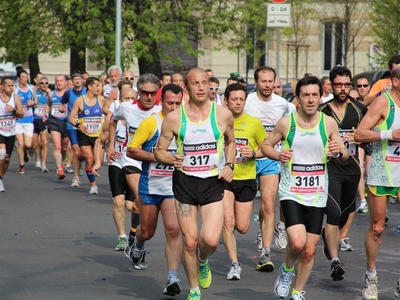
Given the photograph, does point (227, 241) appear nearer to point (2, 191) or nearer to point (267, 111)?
point (267, 111)

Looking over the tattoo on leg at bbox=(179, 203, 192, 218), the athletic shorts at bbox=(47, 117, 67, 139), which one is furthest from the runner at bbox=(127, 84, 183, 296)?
the athletic shorts at bbox=(47, 117, 67, 139)

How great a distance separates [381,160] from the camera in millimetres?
8570

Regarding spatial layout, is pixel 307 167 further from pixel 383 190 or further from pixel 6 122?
pixel 6 122

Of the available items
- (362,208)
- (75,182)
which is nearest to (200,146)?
(362,208)

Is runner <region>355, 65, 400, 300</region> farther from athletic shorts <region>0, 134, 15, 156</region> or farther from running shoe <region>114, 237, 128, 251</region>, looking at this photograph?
athletic shorts <region>0, 134, 15, 156</region>

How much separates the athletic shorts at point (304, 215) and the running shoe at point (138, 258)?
2172 millimetres

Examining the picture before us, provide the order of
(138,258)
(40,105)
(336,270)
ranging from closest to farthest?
(336,270)
(138,258)
(40,105)

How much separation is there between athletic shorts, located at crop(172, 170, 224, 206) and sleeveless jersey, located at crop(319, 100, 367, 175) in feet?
5.58

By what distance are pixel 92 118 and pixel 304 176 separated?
31.4 ft

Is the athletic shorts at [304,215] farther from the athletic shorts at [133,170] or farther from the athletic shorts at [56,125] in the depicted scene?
the athletic shorts at [56,125]

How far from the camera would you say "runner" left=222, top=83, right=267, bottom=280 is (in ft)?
31.0

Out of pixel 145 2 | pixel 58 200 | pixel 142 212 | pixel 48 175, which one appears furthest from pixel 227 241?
pixel 145 2

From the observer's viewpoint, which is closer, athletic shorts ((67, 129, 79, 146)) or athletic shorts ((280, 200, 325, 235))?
athletic shorts ((280, 200, 325, 235))

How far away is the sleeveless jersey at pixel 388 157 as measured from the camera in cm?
846
